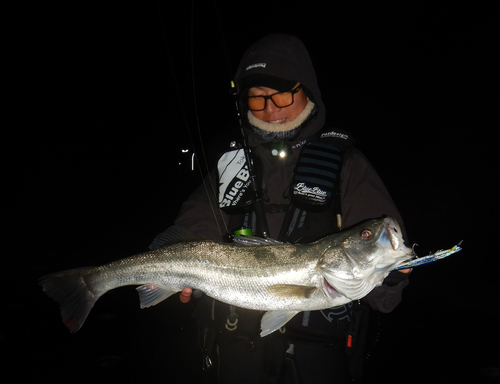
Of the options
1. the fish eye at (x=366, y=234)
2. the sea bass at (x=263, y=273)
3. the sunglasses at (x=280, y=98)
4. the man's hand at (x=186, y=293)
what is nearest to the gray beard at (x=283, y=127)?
the sunglasses at (x=280, y=98)

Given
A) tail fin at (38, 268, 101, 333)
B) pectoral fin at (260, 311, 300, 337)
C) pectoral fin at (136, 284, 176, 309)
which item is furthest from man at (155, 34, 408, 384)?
tail fin at (38, 268, 101, 333)

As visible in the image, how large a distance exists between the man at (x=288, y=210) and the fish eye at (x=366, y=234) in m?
0.34

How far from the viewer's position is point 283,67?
2535 millimetres

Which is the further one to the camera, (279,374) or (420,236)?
(420,236)

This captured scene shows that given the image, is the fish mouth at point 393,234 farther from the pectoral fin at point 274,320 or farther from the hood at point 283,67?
the hood at point 283,67

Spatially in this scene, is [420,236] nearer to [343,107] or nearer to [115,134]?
[343,107]

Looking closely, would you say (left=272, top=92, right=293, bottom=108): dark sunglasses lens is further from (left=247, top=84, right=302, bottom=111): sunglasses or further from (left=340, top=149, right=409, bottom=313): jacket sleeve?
(left=340, top=149, right=409, bottom=313): jacket sleeve

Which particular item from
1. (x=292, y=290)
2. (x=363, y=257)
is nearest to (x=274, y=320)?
(x=292, y=290)

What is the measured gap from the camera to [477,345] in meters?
4.85

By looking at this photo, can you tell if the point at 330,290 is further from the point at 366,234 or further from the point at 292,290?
the point at 366,234

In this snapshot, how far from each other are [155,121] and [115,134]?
6.58 m

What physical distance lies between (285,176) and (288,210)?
0.37m

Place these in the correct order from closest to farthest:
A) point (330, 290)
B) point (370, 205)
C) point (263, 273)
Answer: point (330, 290), point (263, 273), point (370, 205)

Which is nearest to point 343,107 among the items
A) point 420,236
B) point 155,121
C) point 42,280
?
point 420,236
